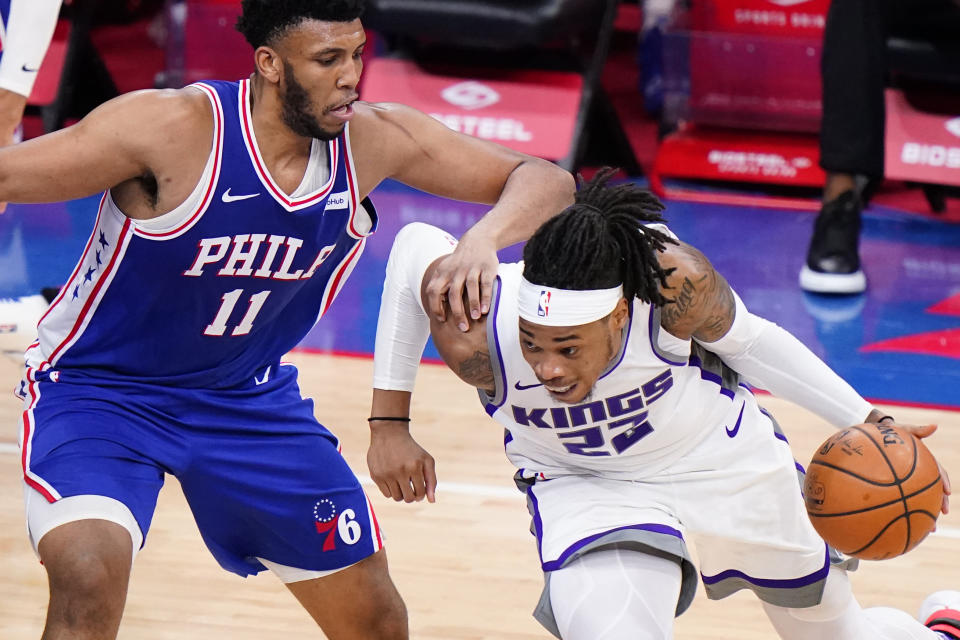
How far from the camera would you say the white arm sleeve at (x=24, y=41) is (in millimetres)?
4031

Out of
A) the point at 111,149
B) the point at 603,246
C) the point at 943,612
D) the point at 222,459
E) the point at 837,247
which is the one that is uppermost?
the point at 111,149

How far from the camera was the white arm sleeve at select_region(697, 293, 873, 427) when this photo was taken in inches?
128

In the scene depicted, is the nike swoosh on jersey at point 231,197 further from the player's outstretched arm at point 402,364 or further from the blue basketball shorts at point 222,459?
the blue basketball shorts at point 222,459

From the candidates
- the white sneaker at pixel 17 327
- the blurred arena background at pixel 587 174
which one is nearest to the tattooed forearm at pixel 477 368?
the blurred arena background at pixel 587 174

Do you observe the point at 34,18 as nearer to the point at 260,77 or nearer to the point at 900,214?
the point at 260,77

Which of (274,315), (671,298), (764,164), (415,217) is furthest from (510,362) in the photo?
(764,164)

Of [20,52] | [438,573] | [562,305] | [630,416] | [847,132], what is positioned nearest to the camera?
[562,305]

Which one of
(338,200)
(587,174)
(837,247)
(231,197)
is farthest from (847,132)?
(231,197)

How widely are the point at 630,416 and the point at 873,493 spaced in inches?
21.1

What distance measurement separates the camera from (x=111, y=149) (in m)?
2.99

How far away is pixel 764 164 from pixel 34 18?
5189mm

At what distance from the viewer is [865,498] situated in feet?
10.1

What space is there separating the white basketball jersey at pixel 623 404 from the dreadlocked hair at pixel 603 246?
0.47 feet

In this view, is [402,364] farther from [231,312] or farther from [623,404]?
[623,404]
